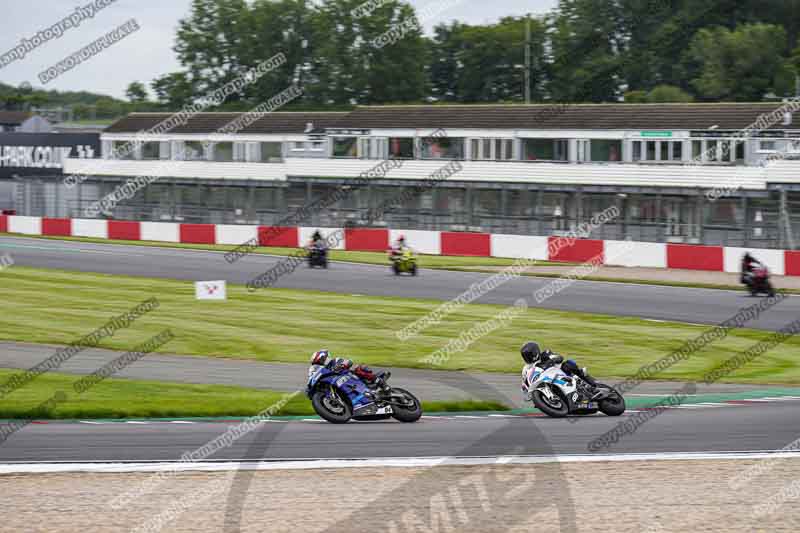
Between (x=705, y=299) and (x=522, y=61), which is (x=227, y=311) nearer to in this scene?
(x=705, y=299)

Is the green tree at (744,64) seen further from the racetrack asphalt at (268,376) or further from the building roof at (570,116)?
the racetrack asphalt at (268,376)

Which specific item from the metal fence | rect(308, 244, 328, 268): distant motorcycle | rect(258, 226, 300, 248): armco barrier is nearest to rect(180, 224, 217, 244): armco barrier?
rect(258, 226, 300, 248): armco barrier

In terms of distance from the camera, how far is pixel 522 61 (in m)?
99.1

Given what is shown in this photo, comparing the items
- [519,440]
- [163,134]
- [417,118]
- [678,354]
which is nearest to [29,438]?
[519,440]

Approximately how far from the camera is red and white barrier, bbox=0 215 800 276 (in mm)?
37438

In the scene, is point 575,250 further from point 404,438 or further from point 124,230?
point 404,438

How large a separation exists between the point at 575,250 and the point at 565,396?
24.6 metres

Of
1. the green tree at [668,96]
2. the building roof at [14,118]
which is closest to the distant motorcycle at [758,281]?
the green tree at [668,96]

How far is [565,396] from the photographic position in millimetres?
16453

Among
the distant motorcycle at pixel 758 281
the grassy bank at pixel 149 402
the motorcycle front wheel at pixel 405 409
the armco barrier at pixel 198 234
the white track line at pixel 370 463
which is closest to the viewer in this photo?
the white track line at pixel 370 463

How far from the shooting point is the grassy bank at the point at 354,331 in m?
21.9

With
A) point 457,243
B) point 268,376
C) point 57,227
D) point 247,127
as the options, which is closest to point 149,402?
point 268,376

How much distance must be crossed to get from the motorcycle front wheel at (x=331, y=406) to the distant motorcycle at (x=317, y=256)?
22260mm

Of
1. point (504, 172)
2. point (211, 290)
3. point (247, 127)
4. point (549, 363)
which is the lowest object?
point (549, 363)
